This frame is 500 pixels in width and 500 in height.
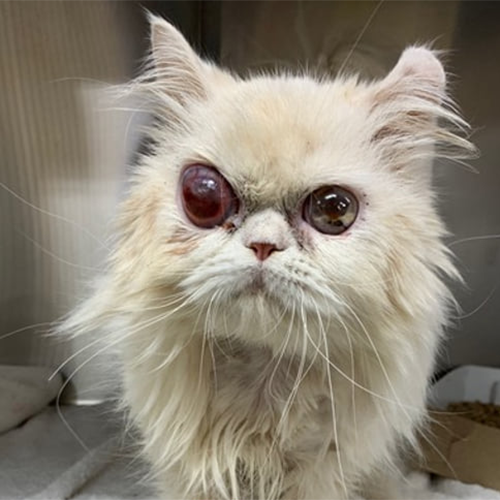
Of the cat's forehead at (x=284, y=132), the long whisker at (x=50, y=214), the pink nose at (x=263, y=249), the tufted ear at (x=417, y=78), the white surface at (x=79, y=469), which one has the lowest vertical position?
the white surface at (x=79, y=469)

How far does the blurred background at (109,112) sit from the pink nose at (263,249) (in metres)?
0.63

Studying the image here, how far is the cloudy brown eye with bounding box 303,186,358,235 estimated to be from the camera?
2.53ft

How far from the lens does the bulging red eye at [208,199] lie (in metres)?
0.79

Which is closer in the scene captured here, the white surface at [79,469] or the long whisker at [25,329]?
the white surface at [79,469]

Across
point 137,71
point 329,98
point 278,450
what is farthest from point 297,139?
point 137,71

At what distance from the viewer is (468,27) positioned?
142 centimetres

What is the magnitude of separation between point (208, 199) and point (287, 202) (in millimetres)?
90

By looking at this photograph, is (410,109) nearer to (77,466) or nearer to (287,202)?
(287,202)

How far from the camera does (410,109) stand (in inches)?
34.3

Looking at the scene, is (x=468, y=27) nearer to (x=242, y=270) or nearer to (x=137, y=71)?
(x=137, y=71)

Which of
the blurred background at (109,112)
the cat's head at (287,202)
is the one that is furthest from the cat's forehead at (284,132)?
the blurred background at (109,112)

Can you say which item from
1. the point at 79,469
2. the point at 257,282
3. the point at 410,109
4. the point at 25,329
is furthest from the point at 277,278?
the point at 25,329

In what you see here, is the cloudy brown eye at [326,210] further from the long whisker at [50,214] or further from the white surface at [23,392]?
the white surface at [23,392]

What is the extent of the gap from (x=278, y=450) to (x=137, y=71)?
2.68 ft
